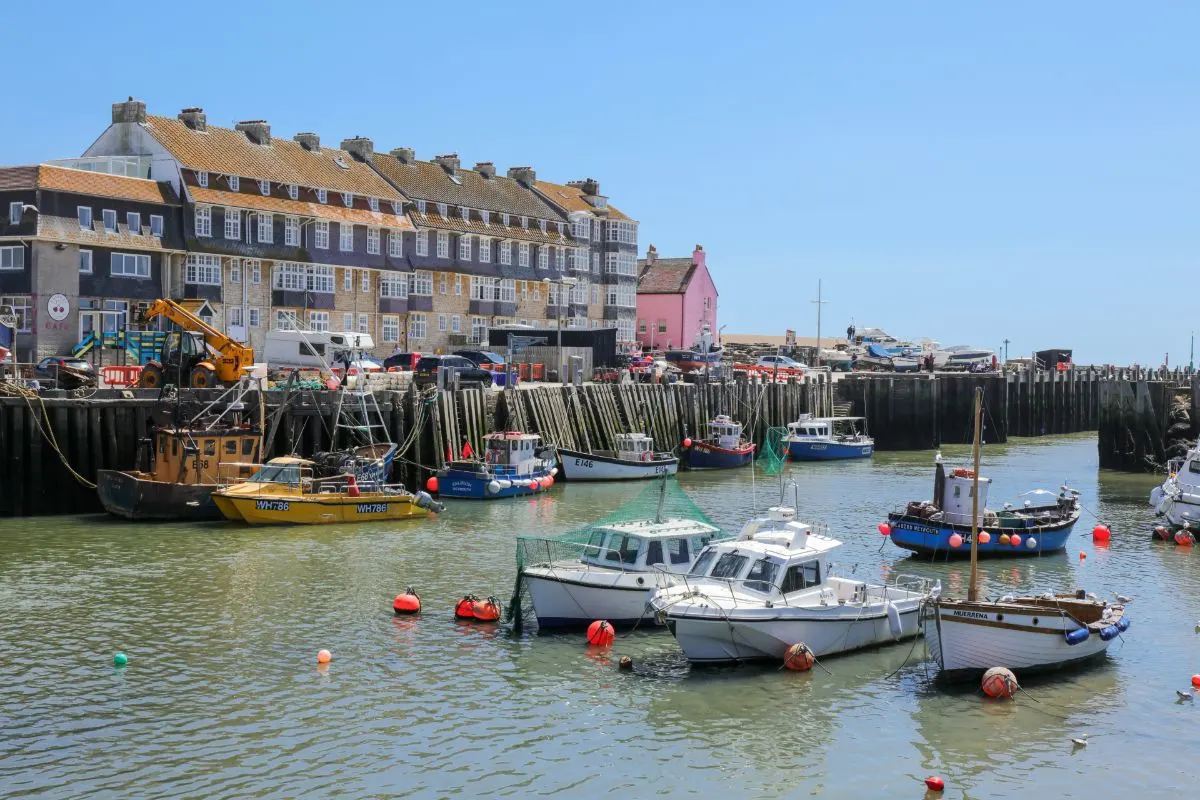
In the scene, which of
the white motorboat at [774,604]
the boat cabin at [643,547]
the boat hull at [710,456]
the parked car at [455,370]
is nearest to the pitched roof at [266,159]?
the parked car at [455,370]

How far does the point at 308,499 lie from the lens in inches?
1607

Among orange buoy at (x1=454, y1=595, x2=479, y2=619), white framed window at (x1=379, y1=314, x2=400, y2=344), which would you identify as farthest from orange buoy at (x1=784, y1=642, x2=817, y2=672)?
white framed window at (x1=379, y1=314, x2=400, y2=344)

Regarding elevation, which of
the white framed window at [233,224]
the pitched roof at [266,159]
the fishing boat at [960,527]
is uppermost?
the pitched roof at [266,159]

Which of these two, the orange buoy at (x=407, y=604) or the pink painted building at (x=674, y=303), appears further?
the pink painted building at (x=674, y=303)

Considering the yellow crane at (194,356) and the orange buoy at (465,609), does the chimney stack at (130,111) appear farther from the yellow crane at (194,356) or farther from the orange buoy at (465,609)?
the orange buoy at (465,609)

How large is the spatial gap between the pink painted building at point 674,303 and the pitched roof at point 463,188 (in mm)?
15091

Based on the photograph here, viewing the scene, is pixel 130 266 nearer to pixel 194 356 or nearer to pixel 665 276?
pixel 194 356

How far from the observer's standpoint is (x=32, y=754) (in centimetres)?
1988

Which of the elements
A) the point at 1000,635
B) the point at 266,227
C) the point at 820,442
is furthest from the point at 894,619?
the point at 266,227

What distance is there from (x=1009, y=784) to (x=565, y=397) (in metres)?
41.0

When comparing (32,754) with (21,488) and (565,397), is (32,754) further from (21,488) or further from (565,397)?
(565,397)

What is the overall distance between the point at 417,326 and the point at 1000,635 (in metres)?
57.6

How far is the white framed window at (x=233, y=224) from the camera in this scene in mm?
65500

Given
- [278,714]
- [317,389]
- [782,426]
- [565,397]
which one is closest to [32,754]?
[278,714]
